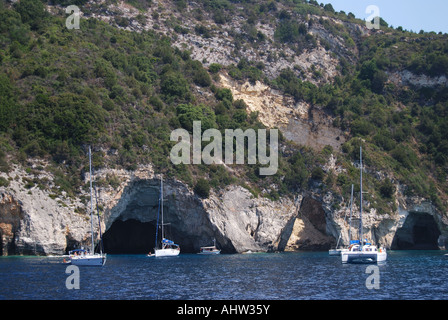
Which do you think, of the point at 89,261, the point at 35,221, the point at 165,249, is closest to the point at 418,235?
the point at 165,249

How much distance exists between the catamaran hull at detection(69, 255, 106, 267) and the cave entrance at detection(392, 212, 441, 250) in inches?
1886

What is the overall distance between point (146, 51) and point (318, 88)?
3196 cm

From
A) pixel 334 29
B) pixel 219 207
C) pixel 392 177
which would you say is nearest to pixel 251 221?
A: pixel 219 207

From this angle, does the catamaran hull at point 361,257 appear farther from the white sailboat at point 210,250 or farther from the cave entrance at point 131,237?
the cave entrance at point 131,237

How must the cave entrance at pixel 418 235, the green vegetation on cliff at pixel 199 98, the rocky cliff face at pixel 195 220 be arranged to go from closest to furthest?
the rocky cliff face at pixel 195 220 → the green vegetation on cliff at pixel 199 98 → the cave entrance at pixel 418 235

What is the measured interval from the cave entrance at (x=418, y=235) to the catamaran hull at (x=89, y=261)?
157 feet

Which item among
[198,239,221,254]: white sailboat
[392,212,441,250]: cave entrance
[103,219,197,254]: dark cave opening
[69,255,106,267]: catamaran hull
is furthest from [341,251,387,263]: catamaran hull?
[392,212,441,250]: cave entrance

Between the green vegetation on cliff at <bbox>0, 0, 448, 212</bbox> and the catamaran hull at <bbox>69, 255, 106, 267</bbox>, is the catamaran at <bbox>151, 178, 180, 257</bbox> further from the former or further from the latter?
the catamaran hull at <bbox>69, 255, 106, 267</bbox>

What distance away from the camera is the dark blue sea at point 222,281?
30547mm

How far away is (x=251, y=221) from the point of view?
66125mm

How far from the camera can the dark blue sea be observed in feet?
100

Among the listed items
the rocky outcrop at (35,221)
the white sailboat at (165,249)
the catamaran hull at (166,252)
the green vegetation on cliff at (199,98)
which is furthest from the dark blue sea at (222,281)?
the green vegetation on cliff at (199,98)
